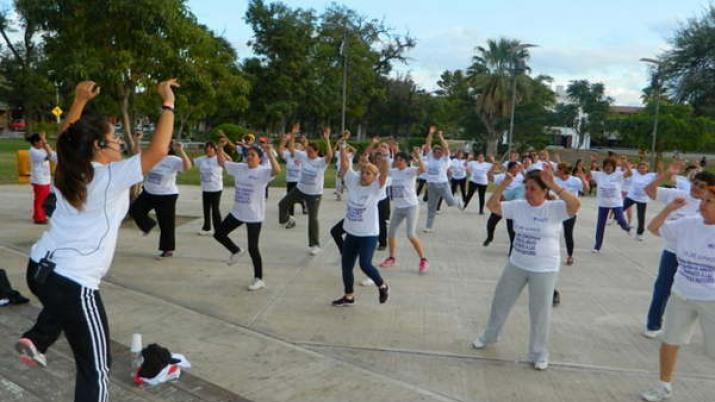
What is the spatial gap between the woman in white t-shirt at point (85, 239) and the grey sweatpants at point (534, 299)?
3163 mm

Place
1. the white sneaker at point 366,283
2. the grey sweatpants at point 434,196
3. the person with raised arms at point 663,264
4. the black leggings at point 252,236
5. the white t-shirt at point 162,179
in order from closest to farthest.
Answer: the person with raised arms at point 663,264 < the black leggings at point 252,236 < the white sneaker at point 366,283 < the white t-shirt at point 162,179 < the grey sweatpants at point 434,196

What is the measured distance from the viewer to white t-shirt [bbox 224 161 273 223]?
686 centimetres

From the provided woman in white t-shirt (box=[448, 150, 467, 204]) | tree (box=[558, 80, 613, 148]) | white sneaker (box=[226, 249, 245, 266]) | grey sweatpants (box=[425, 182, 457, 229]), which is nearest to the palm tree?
tree (box=[558, 80, 613, 148])

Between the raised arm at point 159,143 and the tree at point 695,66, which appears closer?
the raised arm at point 159,143

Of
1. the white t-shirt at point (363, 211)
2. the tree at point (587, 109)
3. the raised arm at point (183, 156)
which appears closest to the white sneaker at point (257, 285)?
the white t-shirt at point (363, 211)

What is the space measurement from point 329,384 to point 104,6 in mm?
7866

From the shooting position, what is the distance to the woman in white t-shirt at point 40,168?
1048cm

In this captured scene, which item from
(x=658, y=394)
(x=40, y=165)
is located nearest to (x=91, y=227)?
(x=658, y=394)

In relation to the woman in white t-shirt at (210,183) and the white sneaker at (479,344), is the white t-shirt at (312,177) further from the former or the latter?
the white sneaker at (479,344)

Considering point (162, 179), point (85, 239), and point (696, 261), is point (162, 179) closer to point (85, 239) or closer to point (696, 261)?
point (85, 239)

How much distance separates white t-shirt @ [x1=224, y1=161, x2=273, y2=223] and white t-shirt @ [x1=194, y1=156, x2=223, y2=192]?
2.87m

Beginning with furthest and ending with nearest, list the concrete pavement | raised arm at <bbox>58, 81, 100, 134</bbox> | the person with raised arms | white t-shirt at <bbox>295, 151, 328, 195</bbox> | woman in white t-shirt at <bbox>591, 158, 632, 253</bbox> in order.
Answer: woman in white t-shirt at <bbox>591, 158, 632, 253</bbox>
white t-shirt at <bbox>295, 151, 328, 195</bbox>
the person with raised arms
the concrete pavement
raised arm at <bbox>58, 81, 100, 134</bbox>

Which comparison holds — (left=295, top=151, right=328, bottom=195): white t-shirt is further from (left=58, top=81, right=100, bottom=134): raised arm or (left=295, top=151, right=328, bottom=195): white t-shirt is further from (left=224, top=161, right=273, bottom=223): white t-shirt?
(left=58, top=81, right=100, bottom=134): raised arm

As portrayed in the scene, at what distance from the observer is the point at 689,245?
13.4ft
